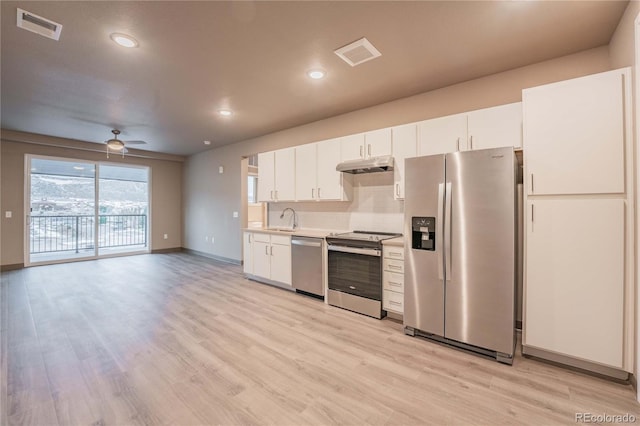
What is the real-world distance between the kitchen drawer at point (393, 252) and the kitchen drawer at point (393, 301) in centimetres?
41

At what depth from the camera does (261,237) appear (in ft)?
15.6

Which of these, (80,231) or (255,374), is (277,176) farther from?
(80,231)

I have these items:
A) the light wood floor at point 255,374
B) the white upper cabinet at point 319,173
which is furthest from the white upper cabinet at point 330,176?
the light wood floor at point 255,374

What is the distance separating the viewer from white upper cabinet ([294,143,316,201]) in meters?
4.32

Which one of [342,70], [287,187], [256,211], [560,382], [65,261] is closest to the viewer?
[560,382]

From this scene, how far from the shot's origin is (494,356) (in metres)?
2.42

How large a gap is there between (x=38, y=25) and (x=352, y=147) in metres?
3.22

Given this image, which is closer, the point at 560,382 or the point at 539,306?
the point at 560,382

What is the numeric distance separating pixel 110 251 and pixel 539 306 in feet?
29.9

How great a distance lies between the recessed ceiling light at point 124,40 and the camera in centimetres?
238

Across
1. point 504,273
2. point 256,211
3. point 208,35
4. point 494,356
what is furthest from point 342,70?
point 256,211

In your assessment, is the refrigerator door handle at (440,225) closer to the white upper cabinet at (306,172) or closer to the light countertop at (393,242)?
the light countertop at (393,242)

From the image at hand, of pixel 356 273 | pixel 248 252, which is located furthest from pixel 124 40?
pixel 248 252

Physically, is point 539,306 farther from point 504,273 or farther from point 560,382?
point 560,382
